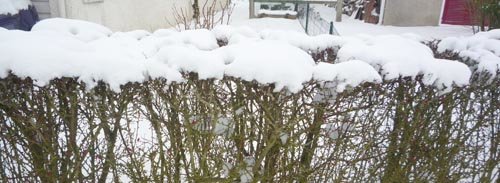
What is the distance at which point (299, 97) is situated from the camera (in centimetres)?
228

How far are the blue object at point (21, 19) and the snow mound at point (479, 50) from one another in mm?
4922

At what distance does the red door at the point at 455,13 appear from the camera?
44.9 feet

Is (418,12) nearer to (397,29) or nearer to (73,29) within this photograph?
(397,29)

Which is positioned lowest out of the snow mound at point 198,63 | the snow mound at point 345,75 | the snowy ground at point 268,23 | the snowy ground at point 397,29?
the snowy ground at point 397,29

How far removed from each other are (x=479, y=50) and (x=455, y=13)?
40.8 ft

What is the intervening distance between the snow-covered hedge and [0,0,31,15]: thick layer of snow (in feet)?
9.09

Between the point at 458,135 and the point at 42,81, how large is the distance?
2.78 m

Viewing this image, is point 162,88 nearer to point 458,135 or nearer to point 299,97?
point 299,97

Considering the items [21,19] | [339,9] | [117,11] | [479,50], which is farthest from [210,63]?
[339,9]

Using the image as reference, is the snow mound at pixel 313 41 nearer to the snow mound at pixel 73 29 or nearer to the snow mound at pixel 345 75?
the snow mound at pixel 345 75

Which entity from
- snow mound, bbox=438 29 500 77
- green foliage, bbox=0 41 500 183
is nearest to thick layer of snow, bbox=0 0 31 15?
green foliage, bbox=0 41 500 183

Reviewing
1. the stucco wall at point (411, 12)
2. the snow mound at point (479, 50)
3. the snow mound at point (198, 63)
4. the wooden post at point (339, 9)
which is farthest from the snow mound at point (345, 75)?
the wooden post at point (339, 9)

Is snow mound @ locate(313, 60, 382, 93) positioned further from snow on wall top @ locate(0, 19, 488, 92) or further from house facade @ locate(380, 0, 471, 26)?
house facade @ locate(380, 0, 471, 26)

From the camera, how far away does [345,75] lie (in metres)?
2.24
